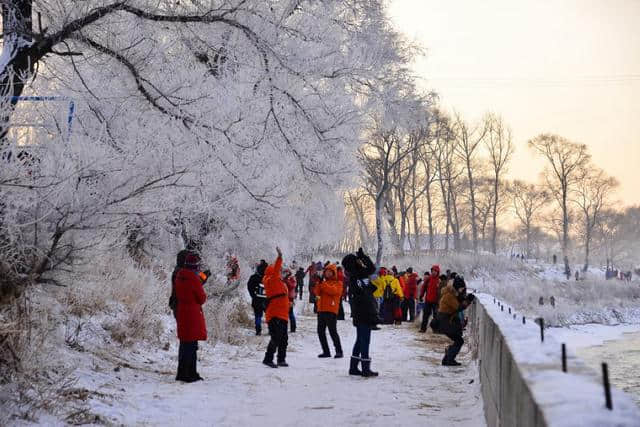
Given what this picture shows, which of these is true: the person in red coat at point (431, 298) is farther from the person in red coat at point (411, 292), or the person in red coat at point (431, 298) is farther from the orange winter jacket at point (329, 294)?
the orange winter jacket at point (329, 294)

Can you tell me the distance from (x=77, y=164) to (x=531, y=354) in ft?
13.9

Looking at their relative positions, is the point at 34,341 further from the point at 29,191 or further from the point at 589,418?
the point at 589,418

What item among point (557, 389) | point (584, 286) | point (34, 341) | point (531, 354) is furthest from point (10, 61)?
point (584, 286)

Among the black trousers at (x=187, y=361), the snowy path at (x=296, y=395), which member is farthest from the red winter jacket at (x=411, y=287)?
the black trousers at (x=187, y=361)

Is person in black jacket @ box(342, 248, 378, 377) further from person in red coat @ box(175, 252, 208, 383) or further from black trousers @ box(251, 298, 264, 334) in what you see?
black trousers @ box(251, 298, 264, 334)

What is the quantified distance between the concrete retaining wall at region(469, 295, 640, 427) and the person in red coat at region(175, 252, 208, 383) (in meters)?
3.87

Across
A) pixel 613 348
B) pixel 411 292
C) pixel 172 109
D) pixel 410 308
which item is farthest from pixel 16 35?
pixel 613 348

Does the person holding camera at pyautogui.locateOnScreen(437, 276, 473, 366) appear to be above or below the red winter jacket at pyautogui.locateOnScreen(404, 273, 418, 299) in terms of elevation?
below

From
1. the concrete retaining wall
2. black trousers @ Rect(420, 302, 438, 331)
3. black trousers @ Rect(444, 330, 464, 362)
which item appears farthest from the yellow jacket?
the concrete retaining wall

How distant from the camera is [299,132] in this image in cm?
1104

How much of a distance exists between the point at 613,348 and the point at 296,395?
70.3 feet

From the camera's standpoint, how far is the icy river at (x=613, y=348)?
18.6 metres

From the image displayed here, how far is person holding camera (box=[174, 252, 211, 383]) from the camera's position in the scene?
898 centimetres

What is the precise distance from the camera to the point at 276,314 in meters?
10.9
